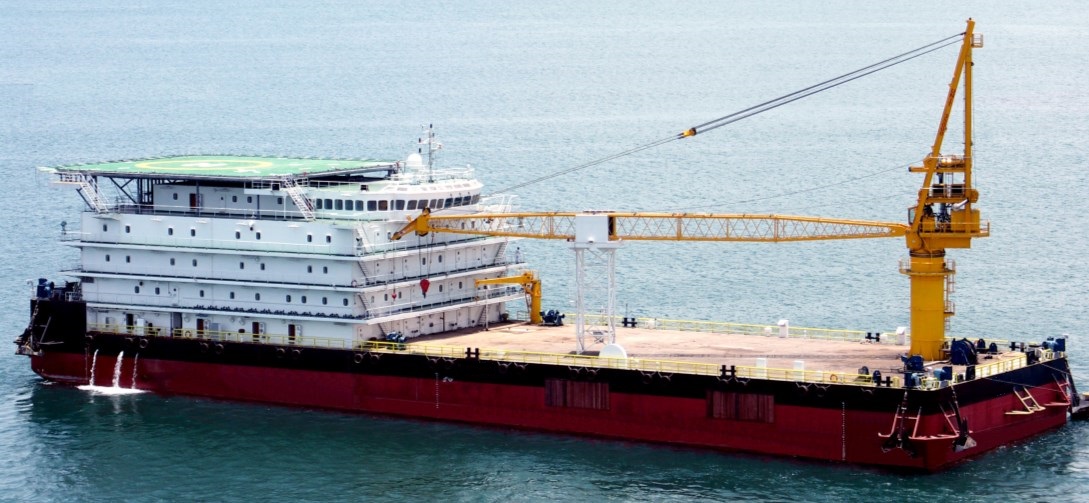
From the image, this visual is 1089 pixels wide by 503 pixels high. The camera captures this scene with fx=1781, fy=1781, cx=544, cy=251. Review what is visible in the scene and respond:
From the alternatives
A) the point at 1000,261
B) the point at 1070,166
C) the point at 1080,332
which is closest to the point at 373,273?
the point at 1080,332

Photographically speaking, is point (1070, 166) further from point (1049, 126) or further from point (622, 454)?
point (622, 454)

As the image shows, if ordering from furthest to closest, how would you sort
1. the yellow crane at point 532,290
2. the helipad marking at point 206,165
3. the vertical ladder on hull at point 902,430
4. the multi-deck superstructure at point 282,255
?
the helipad marking at point 206,165 < the yellow crane at point 532,290 < the multi-deck superstructure at point 282,255 < the vertical ladder on hull at point 902,430

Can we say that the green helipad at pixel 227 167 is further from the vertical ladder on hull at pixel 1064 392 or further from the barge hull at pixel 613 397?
the vertical ladder on hull at pixel 1064 392

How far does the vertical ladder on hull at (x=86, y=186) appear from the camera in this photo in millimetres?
73312

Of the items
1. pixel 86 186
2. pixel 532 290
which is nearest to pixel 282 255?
pixel 86 186

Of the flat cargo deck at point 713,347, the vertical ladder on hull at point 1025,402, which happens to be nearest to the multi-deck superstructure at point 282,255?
the flat cargo deck at point 713,347

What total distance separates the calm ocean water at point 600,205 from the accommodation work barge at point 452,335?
1183 millimetres

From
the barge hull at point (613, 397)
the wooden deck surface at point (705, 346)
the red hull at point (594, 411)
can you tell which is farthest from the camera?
the wooden deck surface at point (705, 346)

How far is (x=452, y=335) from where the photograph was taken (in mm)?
71688

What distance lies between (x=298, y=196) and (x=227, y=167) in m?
5.92

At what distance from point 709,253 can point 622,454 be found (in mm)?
36641

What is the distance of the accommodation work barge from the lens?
6112cm

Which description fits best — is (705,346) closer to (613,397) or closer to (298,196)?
(613,397)

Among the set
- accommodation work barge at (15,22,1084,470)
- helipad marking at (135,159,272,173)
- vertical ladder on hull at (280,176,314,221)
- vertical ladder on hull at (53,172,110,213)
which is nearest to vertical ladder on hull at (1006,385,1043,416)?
accommodation work barge at (15,22,1084,470)
